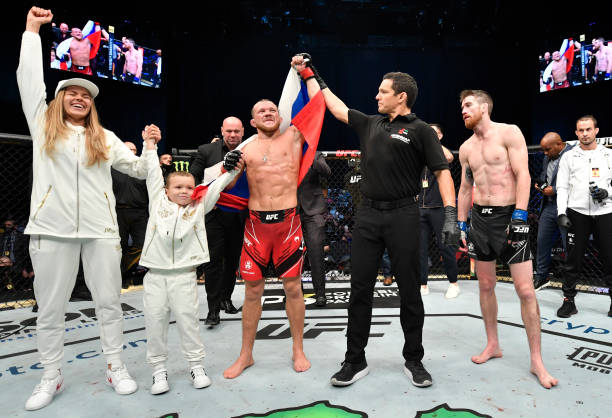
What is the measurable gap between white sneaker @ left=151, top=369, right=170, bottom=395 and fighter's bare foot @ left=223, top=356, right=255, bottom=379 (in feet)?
1.14

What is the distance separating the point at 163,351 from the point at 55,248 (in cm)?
83

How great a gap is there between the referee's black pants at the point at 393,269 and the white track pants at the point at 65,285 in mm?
1398

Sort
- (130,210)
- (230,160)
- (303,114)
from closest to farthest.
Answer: (230,160)
(303,114)
(130,210)

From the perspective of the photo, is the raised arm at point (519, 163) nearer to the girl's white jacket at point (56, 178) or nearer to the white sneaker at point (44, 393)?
the girl's white jacket at point (56, 178)

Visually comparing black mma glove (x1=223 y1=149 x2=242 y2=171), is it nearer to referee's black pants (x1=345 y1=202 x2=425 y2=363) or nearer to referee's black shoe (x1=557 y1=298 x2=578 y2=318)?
referee's black pants (x1=345 y1=202 x2=425 y2=363)

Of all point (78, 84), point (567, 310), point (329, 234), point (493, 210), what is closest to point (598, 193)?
point (567, 310)

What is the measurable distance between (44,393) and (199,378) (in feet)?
2.61

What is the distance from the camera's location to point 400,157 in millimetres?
2348

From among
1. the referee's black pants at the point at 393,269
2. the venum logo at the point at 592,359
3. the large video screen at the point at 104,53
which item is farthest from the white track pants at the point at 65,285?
the large video screen at the point at 104,53

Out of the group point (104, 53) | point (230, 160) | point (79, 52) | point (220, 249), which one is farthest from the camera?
point (104, 53)

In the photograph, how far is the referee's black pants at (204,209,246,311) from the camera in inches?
136

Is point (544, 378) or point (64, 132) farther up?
point (64, 132)

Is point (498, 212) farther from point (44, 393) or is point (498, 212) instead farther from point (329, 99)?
point (44, 393)

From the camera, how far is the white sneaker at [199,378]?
2.28 metres
